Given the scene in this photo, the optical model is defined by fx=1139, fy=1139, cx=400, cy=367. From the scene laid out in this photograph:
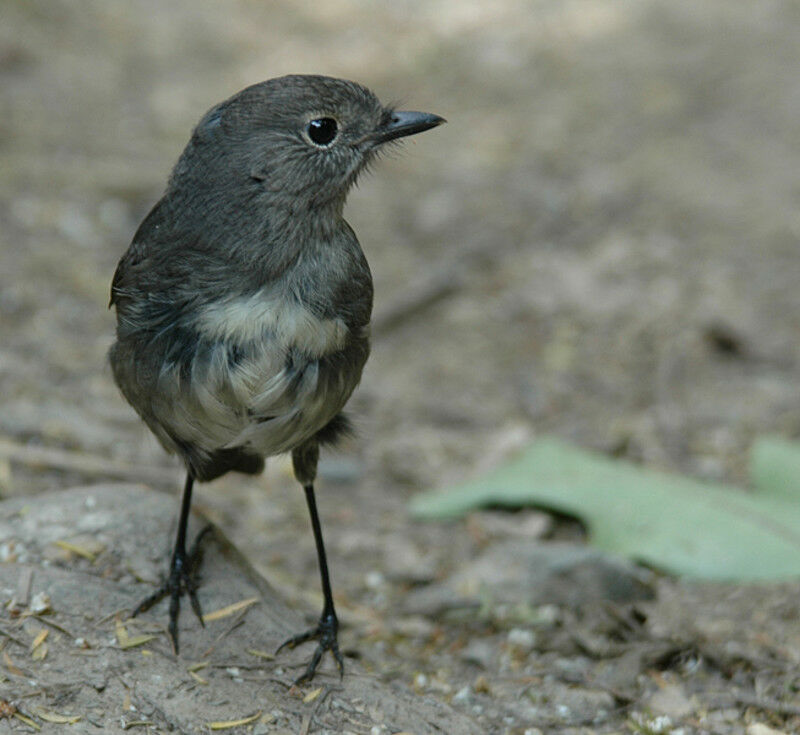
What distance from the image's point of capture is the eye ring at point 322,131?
11.1 ft

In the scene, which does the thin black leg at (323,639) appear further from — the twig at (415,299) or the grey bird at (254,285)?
the twig at (415,299)

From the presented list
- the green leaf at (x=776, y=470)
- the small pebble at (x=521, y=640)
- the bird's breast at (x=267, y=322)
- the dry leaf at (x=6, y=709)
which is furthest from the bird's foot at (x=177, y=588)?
the green leaf at (x=776, y=470)

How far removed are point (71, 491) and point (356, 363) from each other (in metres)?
1.13

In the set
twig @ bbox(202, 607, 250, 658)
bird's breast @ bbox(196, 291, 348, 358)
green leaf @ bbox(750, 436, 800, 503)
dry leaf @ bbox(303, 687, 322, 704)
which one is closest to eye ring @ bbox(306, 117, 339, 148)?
bird's breast @ bbox(196, 291, 348, 358)

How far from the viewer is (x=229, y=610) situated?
3.55 metres

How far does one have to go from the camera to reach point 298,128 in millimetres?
3369

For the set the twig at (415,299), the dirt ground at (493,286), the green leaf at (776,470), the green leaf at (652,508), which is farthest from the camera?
the twig at (415,299)

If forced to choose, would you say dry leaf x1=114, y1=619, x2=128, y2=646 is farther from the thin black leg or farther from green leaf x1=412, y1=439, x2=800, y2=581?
green leaf x1=412, y1=439, x2=800, y2=581

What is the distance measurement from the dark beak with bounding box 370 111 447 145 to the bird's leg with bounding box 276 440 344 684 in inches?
39.0

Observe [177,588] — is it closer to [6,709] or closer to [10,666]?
[10,666]

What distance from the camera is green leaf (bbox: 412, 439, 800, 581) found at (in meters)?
4.20

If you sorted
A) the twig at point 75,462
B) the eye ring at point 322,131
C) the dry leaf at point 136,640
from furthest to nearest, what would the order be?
the twig at point 75,462 → the eye ring at point 322,131 → the dry leaf at point 136,640

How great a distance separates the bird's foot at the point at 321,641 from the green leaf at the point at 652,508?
1.33m

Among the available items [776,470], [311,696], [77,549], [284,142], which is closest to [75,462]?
[77,549]
